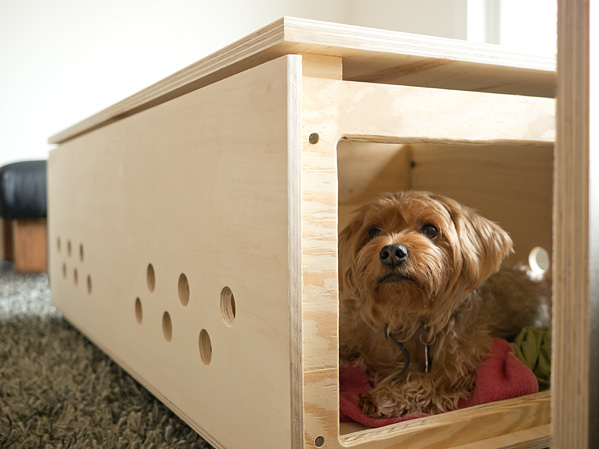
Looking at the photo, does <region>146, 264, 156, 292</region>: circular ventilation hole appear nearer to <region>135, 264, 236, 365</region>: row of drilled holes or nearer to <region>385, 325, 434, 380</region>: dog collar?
<region>135, 264, 236, 365</region>: row of drilled holes

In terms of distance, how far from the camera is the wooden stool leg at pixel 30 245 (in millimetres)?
3406

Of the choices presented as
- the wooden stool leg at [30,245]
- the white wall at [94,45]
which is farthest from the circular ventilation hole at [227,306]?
the white wall at [94,45]

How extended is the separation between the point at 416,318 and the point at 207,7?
3528 mm

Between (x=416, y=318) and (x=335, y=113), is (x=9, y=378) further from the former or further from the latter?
(x=335, y=113)

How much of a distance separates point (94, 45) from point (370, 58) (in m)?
3.61

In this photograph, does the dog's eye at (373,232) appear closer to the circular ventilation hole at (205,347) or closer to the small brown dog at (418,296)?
the small brown dog at (418,296)

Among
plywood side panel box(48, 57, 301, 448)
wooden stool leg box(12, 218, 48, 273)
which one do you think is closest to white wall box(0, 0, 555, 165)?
wooden stool leg box(12, 218, 48, 273)

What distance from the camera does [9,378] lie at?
61.6 inches

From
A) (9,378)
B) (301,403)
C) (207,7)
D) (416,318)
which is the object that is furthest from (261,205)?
(207,7)

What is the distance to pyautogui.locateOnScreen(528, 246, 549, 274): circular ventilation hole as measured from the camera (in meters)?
1.72

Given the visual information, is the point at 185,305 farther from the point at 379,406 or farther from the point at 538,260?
the point at 538,260

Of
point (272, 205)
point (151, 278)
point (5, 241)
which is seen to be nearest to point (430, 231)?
point (272, 205)

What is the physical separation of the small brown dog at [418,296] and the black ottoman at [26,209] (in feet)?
7.87

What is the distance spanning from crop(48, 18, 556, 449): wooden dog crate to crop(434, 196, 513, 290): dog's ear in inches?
7.6
